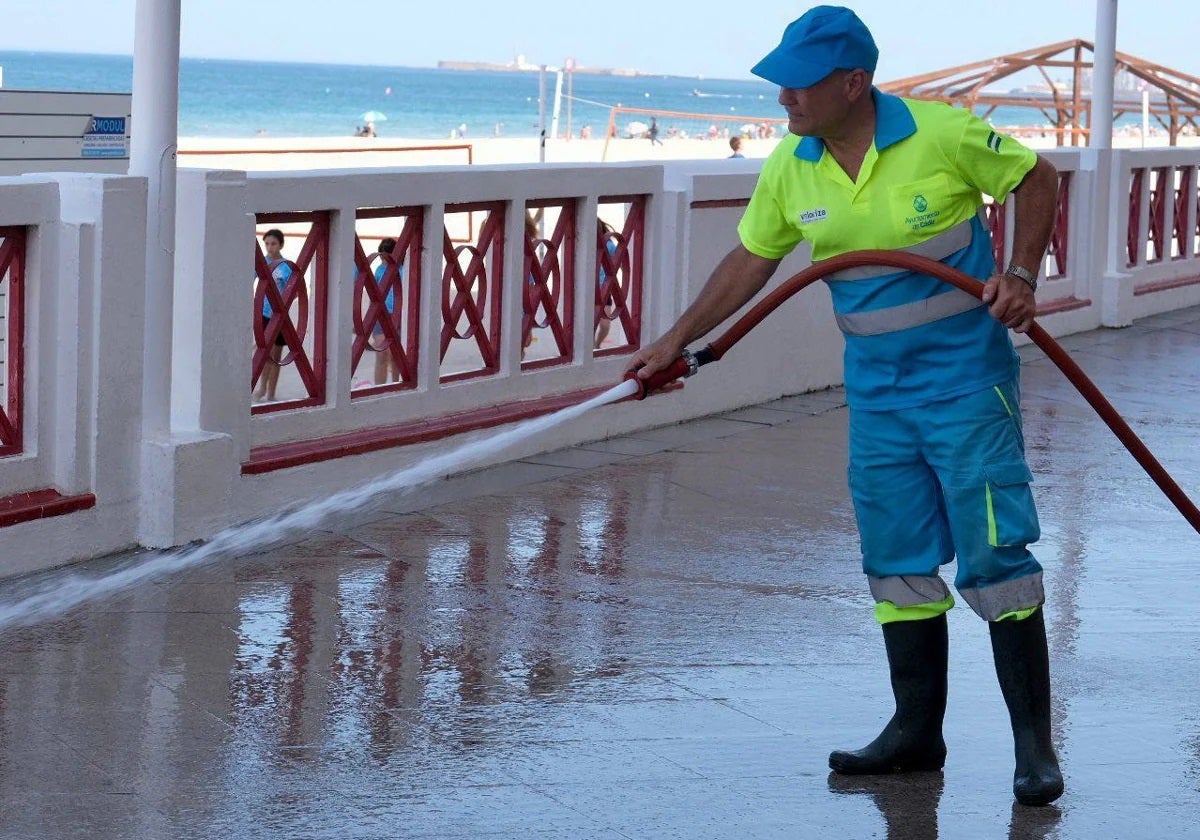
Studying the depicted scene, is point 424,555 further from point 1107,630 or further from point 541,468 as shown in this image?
point 1107,630

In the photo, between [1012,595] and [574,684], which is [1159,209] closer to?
[574,684]

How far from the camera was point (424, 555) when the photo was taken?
659 centimetres

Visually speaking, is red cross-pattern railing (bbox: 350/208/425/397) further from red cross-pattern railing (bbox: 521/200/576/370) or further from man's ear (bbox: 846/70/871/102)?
man's ear (bbox: 846/70/871/102)

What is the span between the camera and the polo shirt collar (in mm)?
4172

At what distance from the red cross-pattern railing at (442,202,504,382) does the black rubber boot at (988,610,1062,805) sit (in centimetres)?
418

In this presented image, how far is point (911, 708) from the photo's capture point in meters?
4.48

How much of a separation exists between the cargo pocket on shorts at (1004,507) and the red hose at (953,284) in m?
0.35

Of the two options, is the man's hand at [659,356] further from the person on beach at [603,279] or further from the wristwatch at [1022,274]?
the person on beach at [603,279]

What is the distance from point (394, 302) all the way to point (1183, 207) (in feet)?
33.1

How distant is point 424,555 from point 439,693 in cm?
161

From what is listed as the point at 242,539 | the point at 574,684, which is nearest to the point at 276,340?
the point at 242,539

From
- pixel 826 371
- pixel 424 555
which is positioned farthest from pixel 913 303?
pixel 826 371

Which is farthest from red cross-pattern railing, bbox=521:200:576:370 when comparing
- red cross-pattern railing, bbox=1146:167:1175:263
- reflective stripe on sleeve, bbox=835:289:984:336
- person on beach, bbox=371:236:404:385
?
red cross-pattern railing, bbox=1146:167:1175:263

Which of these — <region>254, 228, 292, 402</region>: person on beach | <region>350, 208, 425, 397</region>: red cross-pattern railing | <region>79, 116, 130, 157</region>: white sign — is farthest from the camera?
<region>79, 116, 130, 157</region>: white sign
